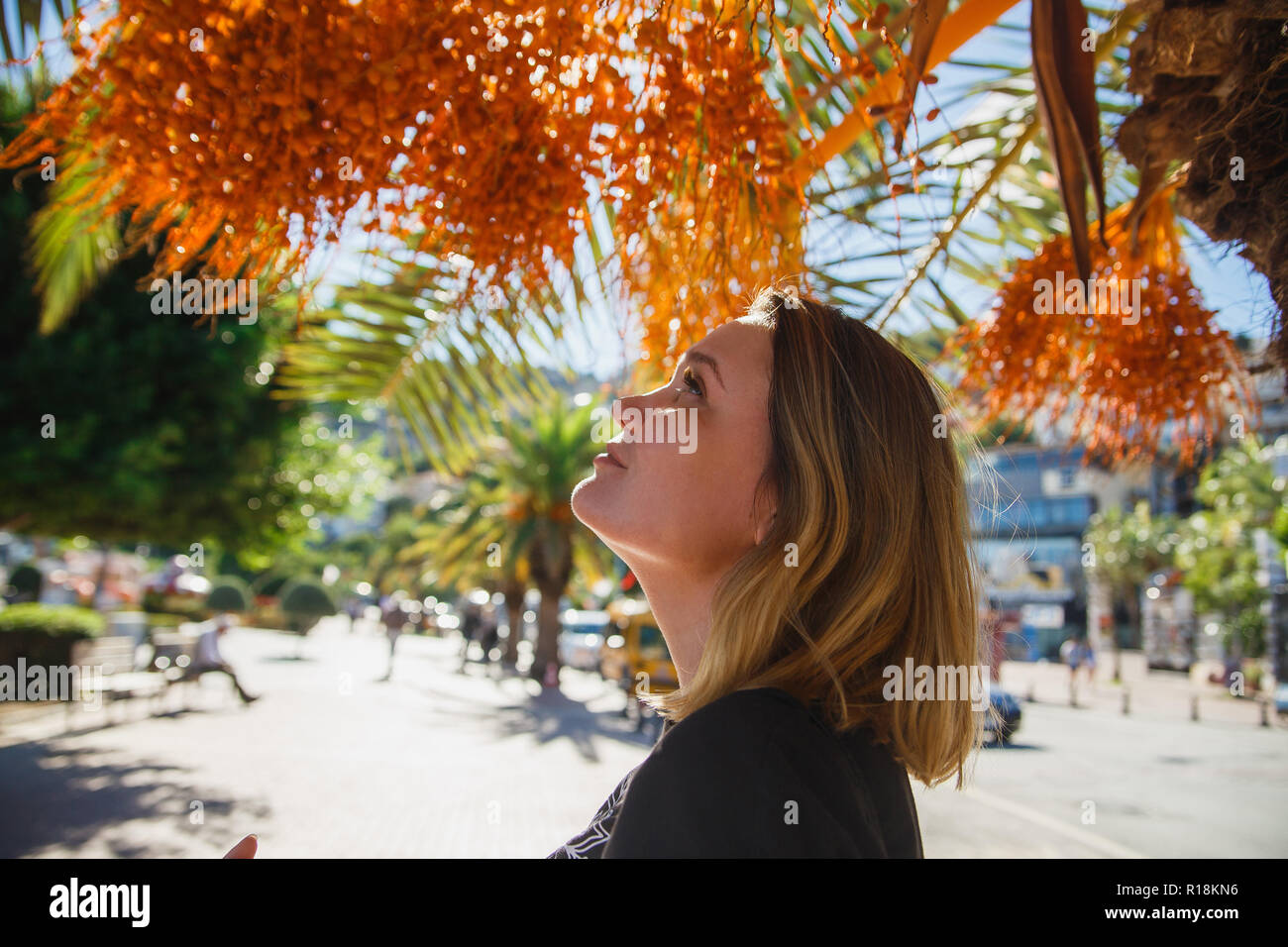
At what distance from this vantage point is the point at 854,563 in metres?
1.51

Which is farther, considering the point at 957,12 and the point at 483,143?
the point at 957,12

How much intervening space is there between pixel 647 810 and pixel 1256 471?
31.6 metres

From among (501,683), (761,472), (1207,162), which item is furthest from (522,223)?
(501,683)

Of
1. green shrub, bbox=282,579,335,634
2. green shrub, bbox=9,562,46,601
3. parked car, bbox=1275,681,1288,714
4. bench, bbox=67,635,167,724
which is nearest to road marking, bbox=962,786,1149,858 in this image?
bench, bbox=67,635,167,724

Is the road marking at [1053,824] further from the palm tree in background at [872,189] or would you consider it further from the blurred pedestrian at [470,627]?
the blurred pedestrian at [470,627]

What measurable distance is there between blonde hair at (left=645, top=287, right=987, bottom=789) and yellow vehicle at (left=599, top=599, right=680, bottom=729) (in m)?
16.7

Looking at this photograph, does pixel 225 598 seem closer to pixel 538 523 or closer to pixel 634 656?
pixel 538 523

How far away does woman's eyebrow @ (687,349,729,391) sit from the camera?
1.69m

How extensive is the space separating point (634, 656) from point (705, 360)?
21.0m

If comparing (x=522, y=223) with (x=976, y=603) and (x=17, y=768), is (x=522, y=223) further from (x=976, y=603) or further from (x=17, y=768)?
(x=17, y=768)

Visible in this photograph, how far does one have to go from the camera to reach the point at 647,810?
3.70 ft

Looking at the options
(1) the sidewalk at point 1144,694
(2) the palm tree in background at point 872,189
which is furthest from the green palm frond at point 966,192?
(1) the sidewalk at point 1144,694

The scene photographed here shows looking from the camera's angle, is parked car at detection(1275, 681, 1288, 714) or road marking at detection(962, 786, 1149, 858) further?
parked car at detection(1275, 681, 1288, 714)

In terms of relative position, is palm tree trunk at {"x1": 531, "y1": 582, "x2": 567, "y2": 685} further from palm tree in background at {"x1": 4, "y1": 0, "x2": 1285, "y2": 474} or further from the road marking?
palm tree in background at {"x1": 4, "y1": 0, "x2": 1285, "y2": 474}
